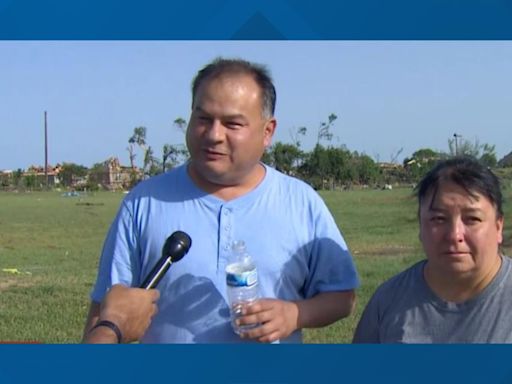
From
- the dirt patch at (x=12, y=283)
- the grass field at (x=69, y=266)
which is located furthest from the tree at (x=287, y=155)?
the dirt patch at (x=12, y=283)

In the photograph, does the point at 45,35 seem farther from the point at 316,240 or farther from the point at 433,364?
the point at 433,364

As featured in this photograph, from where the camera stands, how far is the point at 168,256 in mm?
1833

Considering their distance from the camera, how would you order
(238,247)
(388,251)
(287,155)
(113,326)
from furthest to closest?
(287,155)
(388,251)
(238,247)
(113,326)

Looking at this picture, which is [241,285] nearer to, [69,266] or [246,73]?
[246,73]

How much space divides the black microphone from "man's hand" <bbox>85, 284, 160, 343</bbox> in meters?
0.03

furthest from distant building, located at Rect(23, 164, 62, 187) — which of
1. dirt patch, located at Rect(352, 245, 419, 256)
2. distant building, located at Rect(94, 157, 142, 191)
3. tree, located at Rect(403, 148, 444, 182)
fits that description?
tree, located at Rect(403, 148, 444, 182)

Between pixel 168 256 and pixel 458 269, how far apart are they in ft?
2.63

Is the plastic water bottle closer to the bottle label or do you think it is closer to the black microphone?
the bottle label

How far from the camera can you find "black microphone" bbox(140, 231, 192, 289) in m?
1.79

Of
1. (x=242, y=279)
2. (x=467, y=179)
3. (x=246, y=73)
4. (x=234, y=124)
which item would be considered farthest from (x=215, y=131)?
(x=467, y=179)

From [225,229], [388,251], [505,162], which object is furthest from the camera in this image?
[388,251]

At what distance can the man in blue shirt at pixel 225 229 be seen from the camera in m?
2.06

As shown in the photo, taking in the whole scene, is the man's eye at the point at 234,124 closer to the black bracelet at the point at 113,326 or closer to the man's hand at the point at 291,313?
the man's hand at the point at 291,313

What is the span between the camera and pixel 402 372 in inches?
59.8
